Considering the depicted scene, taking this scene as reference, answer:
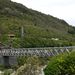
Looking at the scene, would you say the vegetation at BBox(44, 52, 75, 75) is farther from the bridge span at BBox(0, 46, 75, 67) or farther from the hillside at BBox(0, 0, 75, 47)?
the hillside at BBox(0, 0, 75, 47)

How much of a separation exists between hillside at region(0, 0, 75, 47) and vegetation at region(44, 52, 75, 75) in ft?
244

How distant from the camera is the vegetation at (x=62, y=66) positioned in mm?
27609

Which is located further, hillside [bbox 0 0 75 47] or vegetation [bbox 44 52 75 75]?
hillside [bbox 0 0 75 47]

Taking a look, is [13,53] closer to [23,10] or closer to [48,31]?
[48,31]

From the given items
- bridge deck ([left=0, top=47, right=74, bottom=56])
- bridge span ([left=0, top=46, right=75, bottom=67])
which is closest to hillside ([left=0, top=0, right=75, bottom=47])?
bridge deck ([left=0, top=47, right=74, bottom=56])

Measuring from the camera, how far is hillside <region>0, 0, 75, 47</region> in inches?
4304

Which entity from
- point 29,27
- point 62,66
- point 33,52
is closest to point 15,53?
point 33,52

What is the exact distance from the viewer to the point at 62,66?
92.1 feet

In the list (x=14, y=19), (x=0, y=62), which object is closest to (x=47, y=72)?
(x=0, y=62)

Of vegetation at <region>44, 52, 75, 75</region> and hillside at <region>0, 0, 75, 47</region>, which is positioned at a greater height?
vegetation at <region>44, 52, 75, 75</region>

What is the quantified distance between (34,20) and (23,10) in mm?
11951

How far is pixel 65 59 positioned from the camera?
28312 mm

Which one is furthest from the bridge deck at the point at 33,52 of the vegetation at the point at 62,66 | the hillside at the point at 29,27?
the vegetation at the point at 62,66

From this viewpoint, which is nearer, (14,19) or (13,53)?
(13,53)
